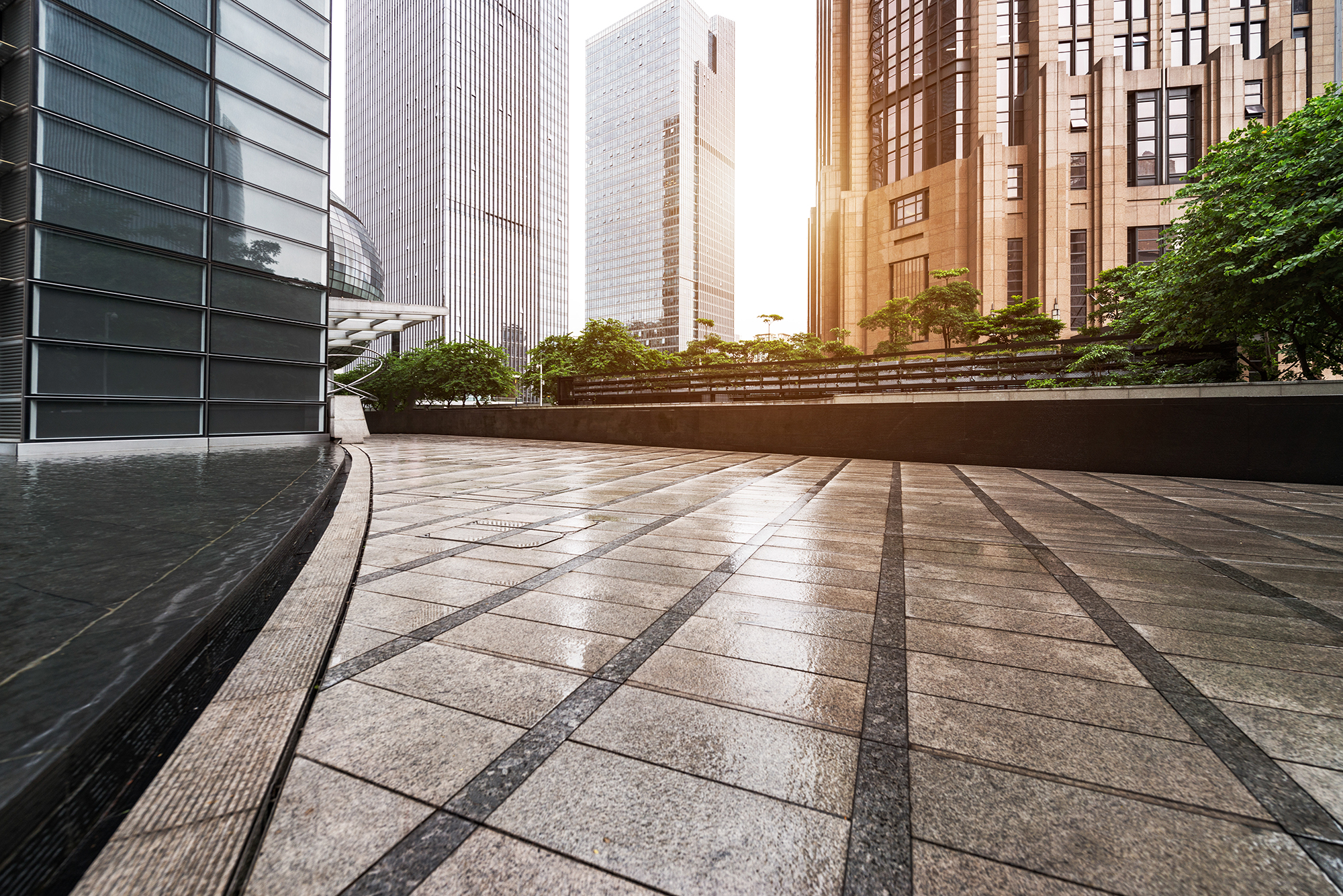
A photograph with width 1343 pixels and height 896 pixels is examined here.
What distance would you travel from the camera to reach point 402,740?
2070 millimetres

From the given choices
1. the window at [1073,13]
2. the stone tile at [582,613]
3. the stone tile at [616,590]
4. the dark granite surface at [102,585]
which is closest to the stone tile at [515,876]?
the dark granite surface at [102,585]

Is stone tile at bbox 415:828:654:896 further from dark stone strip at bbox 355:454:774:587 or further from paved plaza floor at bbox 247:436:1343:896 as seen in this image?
dark stone strip at bbox 355:454:774:587

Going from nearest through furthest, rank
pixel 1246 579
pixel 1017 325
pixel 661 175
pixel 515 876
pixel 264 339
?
pixel 515 876 < pixel 1246 579 < pixel 264 339 < pixel 1017 325 < pixel 661 175

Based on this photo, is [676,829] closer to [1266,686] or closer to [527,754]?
[527,754]

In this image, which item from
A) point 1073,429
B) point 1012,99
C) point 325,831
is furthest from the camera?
point 1012,99

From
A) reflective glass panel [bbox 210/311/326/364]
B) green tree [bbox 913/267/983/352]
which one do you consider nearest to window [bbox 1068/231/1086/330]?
green tree [bbox 913/267/983/352]

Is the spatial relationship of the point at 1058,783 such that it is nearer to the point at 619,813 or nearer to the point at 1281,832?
the point at 1281,832

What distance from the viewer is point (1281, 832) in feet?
5.30

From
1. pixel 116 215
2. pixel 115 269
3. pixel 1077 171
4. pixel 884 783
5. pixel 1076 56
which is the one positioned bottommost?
pixel 884 783

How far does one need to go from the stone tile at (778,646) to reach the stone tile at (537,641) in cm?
41

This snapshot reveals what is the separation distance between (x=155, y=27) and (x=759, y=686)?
20.9m

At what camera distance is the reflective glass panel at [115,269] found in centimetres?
1222

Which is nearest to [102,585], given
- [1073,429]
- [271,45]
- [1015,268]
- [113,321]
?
[113,321]

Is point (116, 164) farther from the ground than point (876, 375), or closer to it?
farther from the ground
